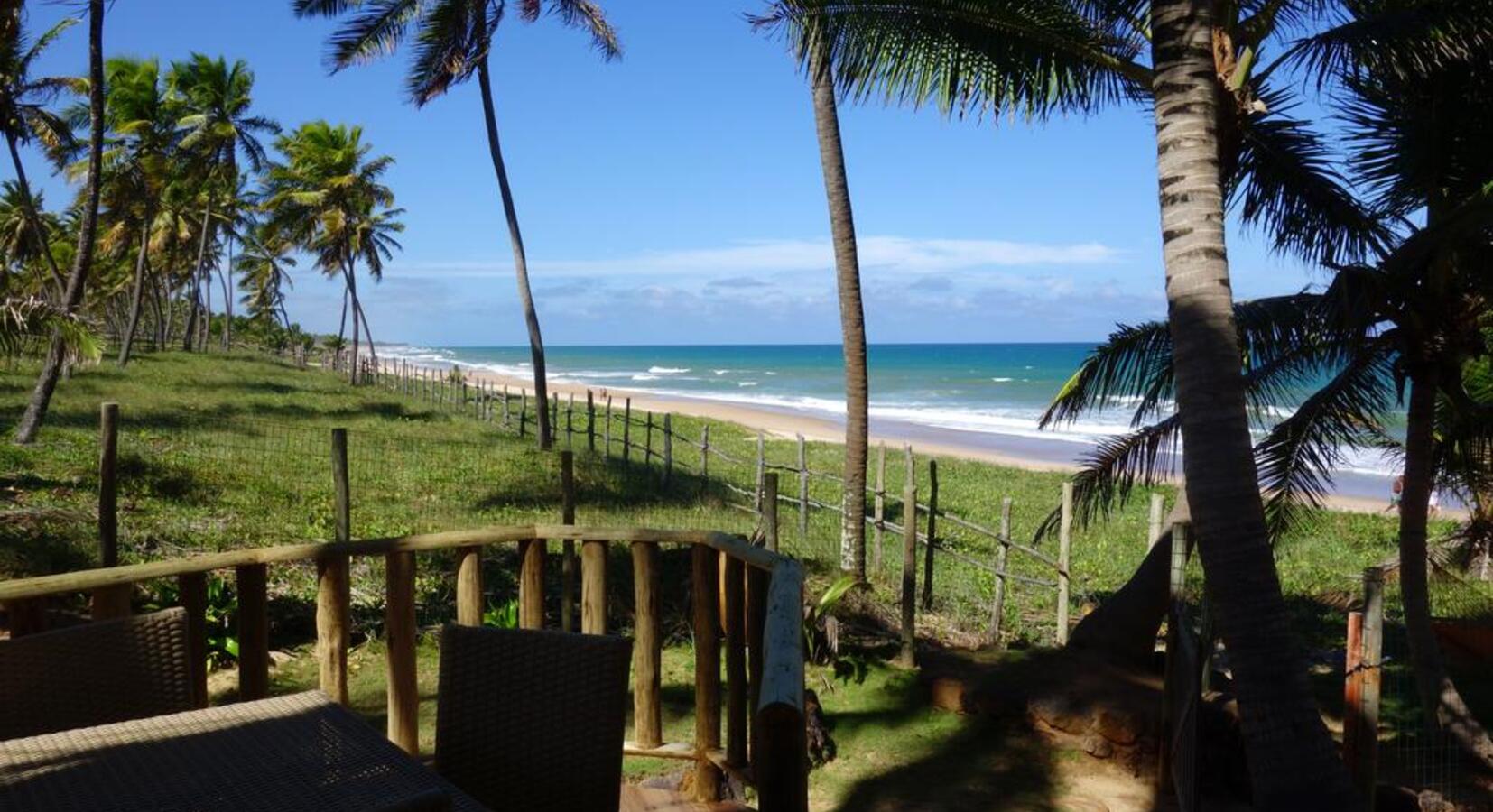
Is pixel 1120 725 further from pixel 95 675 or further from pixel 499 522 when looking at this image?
pixel 499 522

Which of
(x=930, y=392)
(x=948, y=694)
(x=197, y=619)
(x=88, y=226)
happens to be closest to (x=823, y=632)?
(x=948, y=694)

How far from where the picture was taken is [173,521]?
10477 millimetres

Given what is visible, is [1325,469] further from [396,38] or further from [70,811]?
[396,38]

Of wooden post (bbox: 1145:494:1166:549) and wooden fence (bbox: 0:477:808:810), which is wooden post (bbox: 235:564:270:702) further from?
wooden post (bbox: 1145:494:1166:549)

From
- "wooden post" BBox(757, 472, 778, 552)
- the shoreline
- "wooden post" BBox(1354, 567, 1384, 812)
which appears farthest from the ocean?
"wooden post" BBox(1354, 567, 1384, 812)

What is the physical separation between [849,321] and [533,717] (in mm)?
8663

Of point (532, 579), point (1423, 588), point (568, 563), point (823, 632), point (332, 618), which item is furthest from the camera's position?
point (823, 632)

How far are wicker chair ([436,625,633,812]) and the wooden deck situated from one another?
51.9 inches

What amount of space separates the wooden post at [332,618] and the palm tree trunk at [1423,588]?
6095mm

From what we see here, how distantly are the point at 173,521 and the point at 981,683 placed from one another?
7.16 meters

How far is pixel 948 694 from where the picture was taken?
757 centimetres

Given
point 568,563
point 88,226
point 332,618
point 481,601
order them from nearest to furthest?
point 332,618
point 481,601
point 568,563
point 88,226

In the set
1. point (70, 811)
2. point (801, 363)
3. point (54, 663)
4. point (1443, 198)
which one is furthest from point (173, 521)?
point (801, 363)

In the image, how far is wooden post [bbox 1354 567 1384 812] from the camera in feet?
15.4
